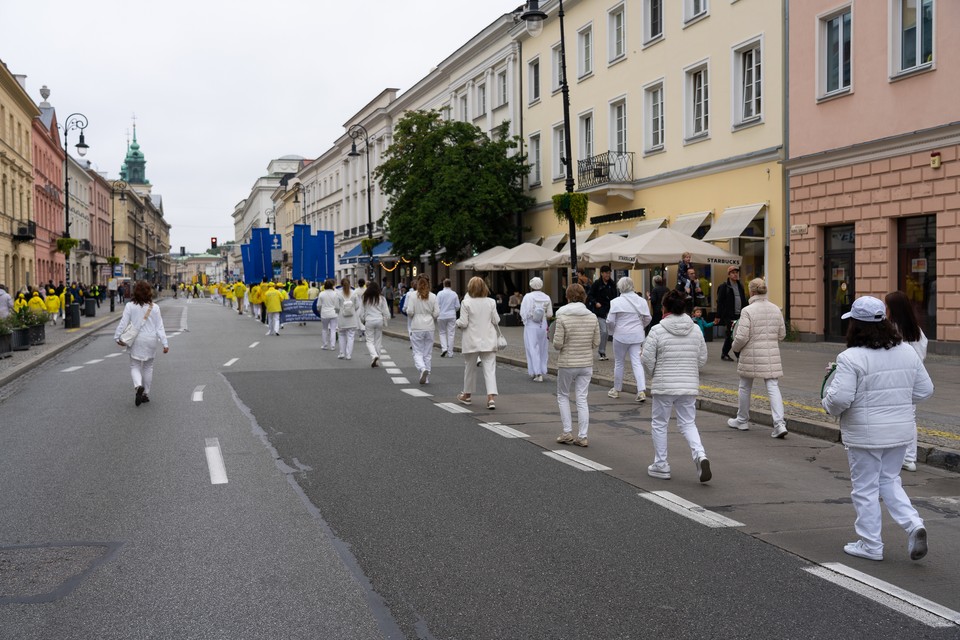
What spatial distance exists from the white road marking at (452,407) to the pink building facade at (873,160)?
34.2 ft

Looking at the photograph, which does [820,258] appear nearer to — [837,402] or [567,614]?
[837,402]

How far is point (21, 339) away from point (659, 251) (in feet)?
48.3

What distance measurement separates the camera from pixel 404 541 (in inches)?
222

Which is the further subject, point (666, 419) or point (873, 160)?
point (873, 160)

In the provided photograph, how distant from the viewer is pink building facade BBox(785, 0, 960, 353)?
17828 mm

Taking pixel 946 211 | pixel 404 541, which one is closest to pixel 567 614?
pixel 404 541

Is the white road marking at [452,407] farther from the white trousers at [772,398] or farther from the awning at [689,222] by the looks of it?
the awning at [689,222]

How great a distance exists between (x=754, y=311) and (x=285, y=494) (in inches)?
213

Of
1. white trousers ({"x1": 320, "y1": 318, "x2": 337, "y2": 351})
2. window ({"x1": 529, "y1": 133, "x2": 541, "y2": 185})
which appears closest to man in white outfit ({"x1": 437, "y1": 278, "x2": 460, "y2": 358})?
white trousers ({"x1": 320, "y1": 318, "x2": 337, "y2": 351})

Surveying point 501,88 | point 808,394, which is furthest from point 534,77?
point 808,394

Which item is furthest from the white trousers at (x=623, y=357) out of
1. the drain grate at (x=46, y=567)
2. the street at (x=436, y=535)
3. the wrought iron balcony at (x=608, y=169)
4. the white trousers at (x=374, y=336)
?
the wrought iron balcony at (x=608, y=169)

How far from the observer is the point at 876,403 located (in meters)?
5.45

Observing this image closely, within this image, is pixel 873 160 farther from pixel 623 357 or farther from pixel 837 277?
pixel 623 357

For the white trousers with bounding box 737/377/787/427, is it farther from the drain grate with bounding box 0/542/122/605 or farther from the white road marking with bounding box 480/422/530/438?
the drain grate with bounding box 0/542/122/605
